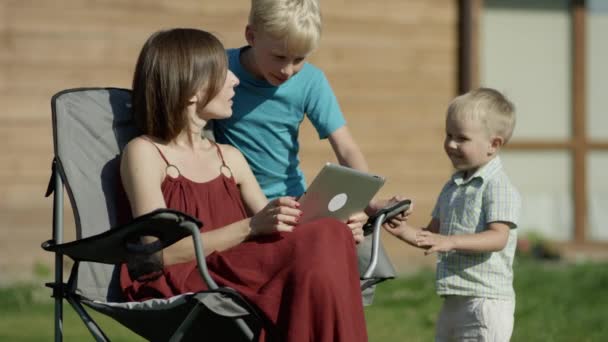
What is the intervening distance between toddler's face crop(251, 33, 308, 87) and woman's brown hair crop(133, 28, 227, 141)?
0.21 meters

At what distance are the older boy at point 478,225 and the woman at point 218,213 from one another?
1.58ft

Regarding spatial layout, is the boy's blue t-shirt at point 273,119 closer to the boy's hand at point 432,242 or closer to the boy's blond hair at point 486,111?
the boy's blond hair at point 486,111

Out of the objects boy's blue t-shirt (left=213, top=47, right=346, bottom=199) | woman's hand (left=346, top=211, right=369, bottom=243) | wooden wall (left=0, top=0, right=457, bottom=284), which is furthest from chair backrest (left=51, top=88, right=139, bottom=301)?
wooden wall (left=0, top=0, right=457, bottom=284)

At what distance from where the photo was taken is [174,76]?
351 centimetres

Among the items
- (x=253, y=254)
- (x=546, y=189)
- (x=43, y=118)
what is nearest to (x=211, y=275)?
(x=253, y=254)

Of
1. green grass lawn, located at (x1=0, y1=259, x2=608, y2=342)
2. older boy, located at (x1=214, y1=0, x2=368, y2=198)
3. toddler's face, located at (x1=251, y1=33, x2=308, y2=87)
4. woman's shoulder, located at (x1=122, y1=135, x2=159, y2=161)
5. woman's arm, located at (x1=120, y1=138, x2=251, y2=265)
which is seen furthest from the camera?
green grass lawn, located at (x1=0, y1=259, x2=608, y2=342)

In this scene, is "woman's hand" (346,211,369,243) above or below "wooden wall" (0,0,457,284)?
above

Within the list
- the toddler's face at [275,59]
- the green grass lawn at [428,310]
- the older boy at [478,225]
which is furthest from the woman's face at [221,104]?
the green grass lawn at [428,310]

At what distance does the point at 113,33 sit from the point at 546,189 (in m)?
3.33

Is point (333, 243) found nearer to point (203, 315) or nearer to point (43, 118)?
point (203, 315)

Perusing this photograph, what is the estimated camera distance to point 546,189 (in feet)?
28.2

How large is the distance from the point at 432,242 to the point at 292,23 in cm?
78

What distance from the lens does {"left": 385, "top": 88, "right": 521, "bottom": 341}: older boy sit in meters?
3.80

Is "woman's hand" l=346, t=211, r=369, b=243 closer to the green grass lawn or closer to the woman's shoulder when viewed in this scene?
the woman's shoulder
